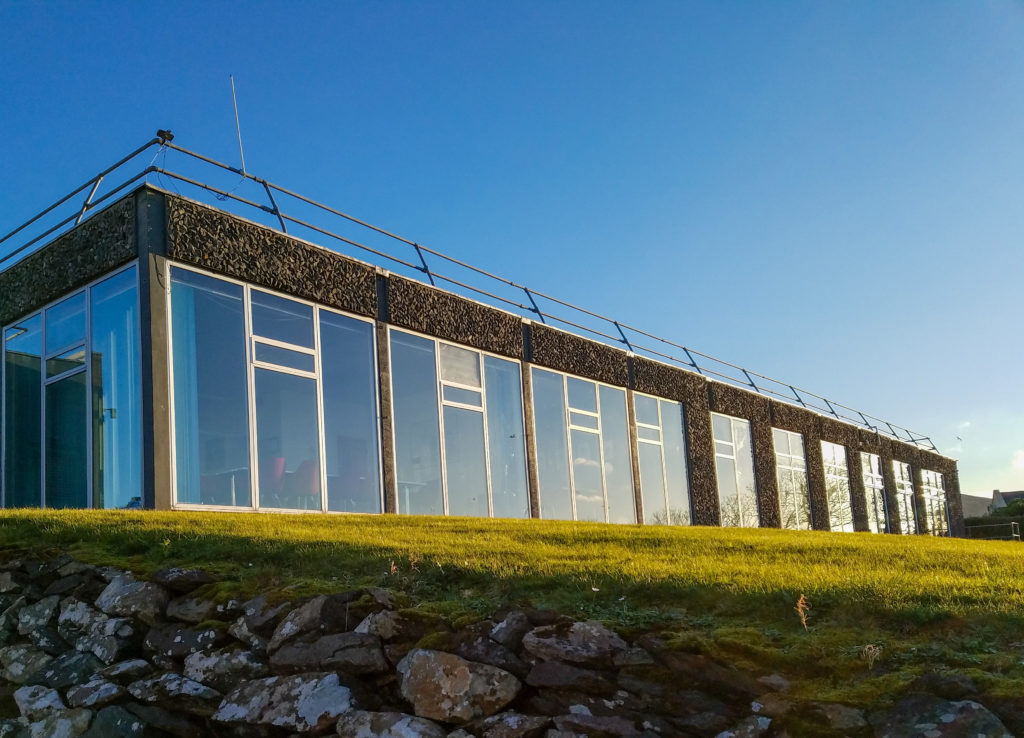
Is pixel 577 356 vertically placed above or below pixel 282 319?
above

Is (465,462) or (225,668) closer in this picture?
(225,668)

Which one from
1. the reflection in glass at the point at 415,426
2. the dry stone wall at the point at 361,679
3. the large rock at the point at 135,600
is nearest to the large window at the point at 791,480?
the reflection in glass at the point at 415,426

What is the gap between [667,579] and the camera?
662cm

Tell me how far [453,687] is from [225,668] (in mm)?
1748

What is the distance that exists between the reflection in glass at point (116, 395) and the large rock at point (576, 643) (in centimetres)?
803

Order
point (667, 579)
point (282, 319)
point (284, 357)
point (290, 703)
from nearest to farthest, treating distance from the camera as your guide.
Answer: point (290, 703) → point (667, 579) → point (284, 357) → point (282, 319)

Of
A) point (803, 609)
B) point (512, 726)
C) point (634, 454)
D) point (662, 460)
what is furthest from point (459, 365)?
point (512, 726)

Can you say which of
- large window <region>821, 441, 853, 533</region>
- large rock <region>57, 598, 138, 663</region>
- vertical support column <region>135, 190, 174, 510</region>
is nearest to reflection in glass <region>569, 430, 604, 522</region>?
vertical support column <region>135, 190, 174, 510</region>

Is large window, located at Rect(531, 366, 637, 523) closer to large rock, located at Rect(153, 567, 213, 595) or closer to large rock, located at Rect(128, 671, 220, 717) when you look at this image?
large rock, located at Rect(153, 567, 213, 595)

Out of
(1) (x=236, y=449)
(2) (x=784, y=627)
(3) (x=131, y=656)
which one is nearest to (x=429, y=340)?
(1) (x=236, y=449)

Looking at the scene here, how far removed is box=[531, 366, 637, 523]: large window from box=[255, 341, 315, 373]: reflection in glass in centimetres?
617

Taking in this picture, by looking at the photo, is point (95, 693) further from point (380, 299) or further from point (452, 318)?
point (452, 318)

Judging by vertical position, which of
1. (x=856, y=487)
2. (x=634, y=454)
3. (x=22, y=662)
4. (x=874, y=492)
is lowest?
(x=22, y=662)

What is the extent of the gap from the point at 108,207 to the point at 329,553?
7.57 meters
